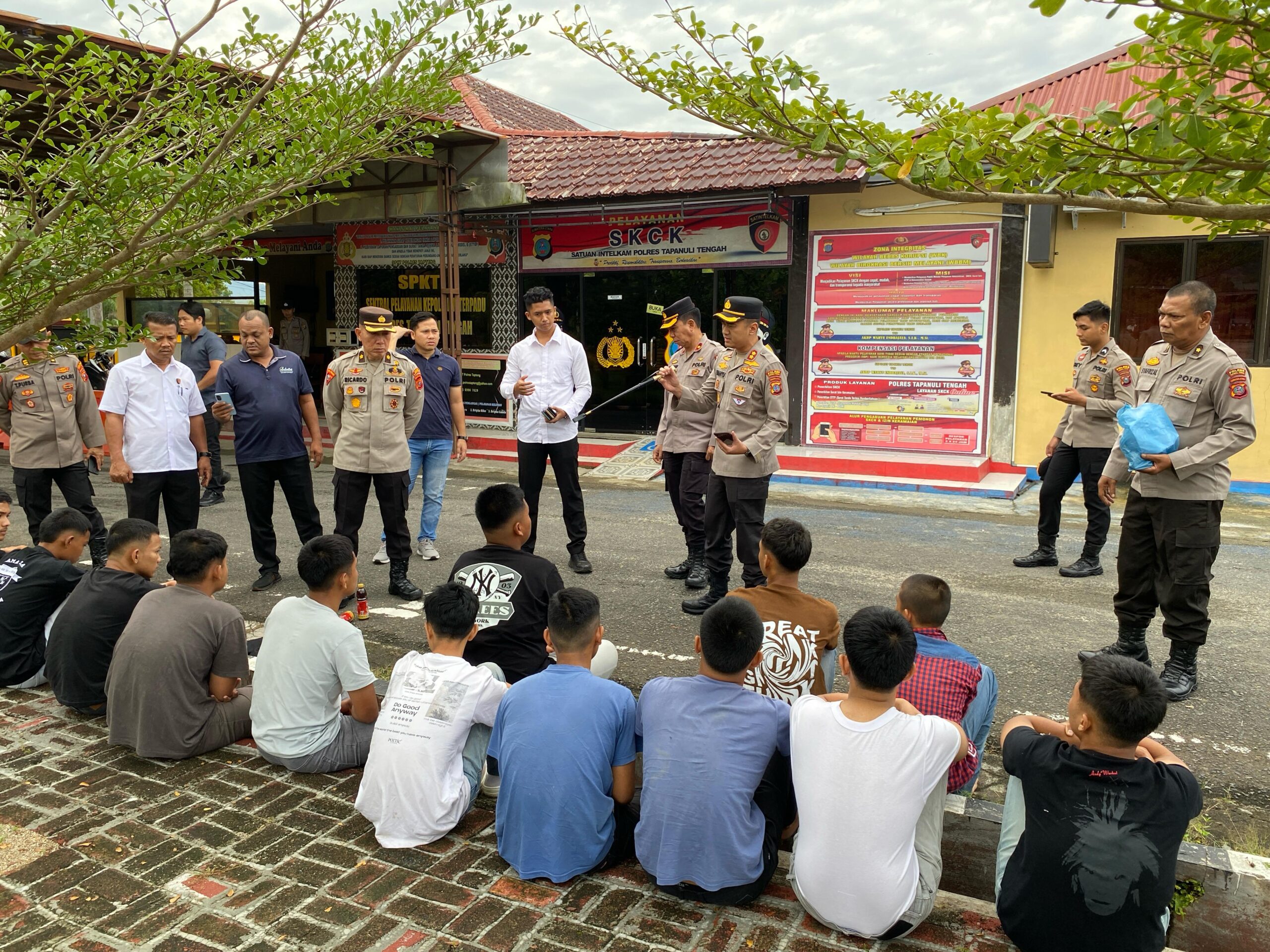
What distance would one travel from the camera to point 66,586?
15.2 ft

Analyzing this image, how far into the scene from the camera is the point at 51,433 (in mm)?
6734

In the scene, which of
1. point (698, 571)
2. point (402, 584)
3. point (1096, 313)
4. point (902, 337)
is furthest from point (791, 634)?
point (902, 337)

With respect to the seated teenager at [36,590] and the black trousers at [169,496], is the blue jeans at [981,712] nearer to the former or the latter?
the seated teenager at [36,590]

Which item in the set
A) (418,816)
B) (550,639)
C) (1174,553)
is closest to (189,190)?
(550,639)

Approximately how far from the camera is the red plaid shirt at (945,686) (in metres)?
3.17

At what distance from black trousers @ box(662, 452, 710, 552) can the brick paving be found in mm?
3483

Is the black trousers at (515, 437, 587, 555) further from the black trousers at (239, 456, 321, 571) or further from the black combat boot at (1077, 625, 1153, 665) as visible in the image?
the black combat boot at (1077, 625, 1153, 665)

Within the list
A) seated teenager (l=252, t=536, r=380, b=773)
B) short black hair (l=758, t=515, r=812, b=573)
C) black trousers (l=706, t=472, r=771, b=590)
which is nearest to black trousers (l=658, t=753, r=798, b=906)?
short black hair (l=758, t=515, r=812, b=573)

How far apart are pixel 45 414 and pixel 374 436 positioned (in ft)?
8.17

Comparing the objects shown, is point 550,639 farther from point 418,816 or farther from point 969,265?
point 969,265

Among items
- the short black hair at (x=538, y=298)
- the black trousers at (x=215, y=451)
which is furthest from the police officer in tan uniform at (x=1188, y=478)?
the black trousers at (x=215, y=451)

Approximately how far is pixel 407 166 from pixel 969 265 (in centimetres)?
817

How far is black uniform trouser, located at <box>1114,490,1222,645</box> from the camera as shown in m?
4.61

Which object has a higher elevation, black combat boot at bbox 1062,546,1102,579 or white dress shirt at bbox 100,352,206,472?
white dress shirt at bbox 100,352,206,472
